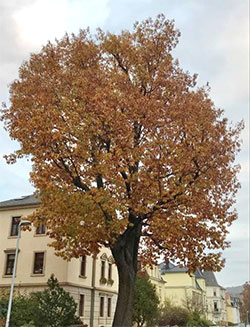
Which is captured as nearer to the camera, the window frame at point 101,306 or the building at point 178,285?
the window frame at point 101,306

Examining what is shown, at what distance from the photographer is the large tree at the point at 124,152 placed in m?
14.9

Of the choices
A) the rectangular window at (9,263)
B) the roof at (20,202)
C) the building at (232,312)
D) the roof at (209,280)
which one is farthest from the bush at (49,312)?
the building at (232,312)

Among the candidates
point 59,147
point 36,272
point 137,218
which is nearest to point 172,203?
point 137,218

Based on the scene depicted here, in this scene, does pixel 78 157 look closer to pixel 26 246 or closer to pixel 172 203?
pixel 172 203

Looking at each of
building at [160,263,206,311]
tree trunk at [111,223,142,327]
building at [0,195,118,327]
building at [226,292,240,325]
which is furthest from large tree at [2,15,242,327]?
building at [226,292,240,325]

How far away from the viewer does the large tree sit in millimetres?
14875

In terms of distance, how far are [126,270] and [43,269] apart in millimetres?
16188

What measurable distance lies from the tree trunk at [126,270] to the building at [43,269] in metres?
12.7

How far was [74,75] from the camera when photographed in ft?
54.6

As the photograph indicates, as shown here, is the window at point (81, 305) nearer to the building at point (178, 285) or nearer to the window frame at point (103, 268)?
the window frame at point (103, 268)

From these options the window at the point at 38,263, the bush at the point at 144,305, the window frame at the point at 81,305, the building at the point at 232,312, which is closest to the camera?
the window at the point at 38,263

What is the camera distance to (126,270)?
52.6 feet

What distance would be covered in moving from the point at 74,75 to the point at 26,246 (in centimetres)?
1954

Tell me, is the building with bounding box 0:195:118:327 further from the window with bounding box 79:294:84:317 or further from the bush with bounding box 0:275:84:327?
the bush with bounding box 0:275:84:327
